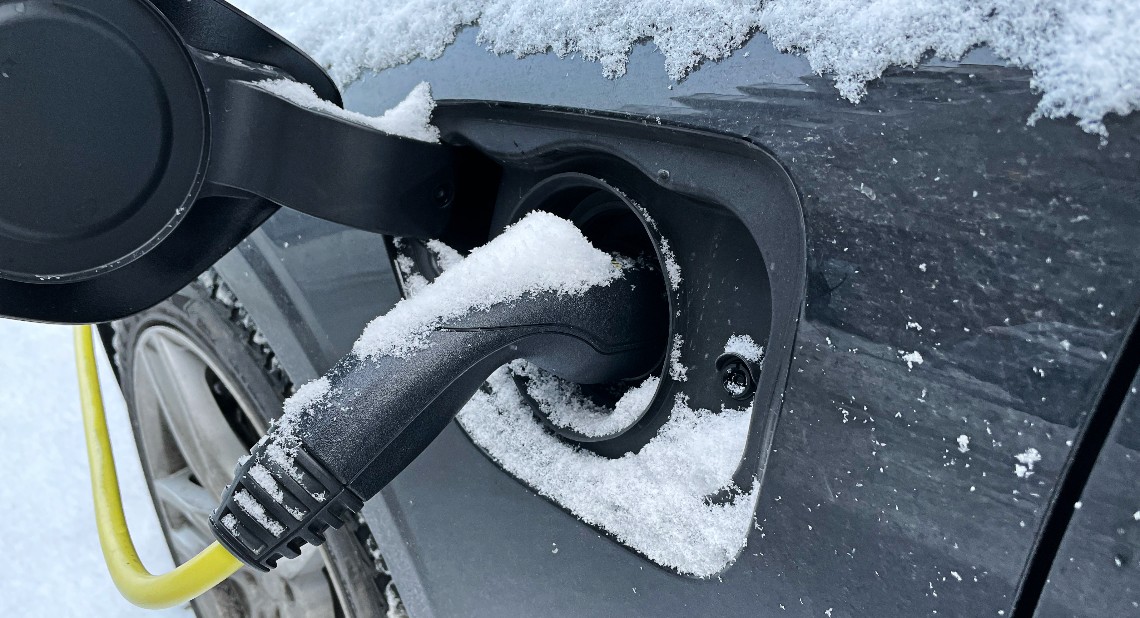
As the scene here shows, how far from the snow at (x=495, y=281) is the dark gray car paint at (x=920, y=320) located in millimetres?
175

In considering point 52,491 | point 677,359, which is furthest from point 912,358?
point 52,491

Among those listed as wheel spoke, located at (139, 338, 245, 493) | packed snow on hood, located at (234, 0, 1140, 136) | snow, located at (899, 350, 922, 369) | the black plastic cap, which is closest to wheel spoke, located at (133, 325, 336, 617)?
wheel spoke, located at (139, 338, 245, 493)

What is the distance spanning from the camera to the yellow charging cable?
1.18 m

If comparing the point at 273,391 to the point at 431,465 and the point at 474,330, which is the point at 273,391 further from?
the point at 474,330

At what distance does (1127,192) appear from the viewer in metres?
0.53

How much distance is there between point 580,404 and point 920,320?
1.75 feet

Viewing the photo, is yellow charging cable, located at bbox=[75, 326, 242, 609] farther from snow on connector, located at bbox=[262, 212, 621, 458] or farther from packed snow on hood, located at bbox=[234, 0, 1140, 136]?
packed snow on hood, located at bbox=[234, 0, 1140, 136]

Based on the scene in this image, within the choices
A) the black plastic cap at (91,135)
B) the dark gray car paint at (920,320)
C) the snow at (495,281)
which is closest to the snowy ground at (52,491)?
the black plastic cap at (91,135)

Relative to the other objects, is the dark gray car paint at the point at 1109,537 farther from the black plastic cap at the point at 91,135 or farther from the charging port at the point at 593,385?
the black plastic cap at the point at 91,135

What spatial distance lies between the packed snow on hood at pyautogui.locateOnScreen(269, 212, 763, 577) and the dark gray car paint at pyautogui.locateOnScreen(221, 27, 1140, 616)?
1.5 inches

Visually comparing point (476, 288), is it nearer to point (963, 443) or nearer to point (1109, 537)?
point (963, 443)

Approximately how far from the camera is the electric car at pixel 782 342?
566mm

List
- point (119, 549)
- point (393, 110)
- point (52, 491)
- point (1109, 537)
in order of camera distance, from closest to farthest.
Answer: point (1109, 537) → point (393, 110) → point (119, 549) → point (52, 491)

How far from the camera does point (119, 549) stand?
1.60 meters
